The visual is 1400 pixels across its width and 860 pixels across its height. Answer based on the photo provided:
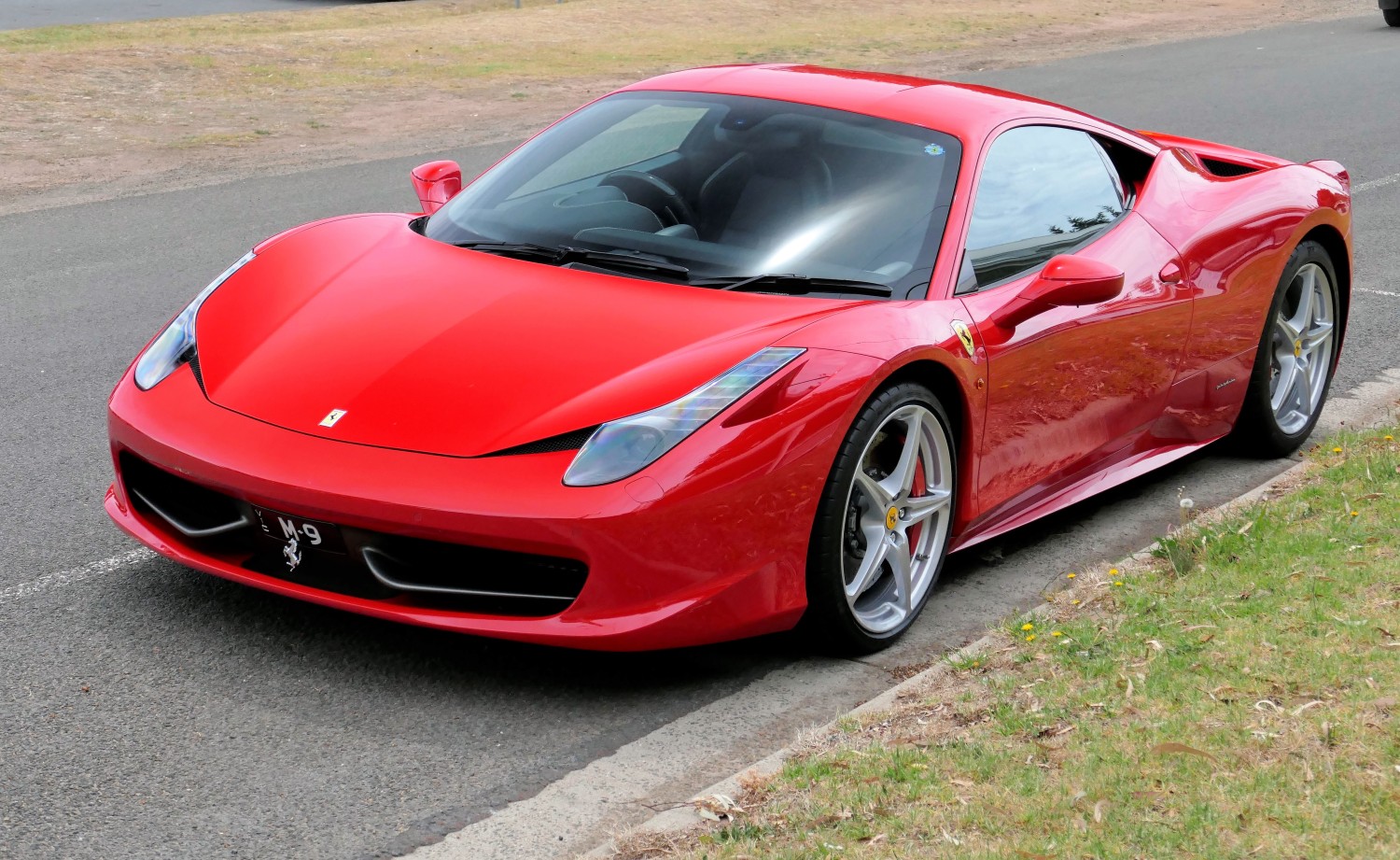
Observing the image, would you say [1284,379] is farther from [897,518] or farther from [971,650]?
[971,650]

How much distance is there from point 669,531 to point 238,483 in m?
1.01

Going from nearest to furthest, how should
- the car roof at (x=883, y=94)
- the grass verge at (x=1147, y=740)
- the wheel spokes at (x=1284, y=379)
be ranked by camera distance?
the grass verge at (x=1147, y=740)
the car roof at (x=883, y=94)
the wheel spokes at (x=1284, y=379)

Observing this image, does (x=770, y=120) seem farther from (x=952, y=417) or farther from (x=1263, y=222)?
(x=1263, y=222)

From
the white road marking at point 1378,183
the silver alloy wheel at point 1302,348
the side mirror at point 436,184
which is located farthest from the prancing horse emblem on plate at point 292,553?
the white road marking at point 1378,183

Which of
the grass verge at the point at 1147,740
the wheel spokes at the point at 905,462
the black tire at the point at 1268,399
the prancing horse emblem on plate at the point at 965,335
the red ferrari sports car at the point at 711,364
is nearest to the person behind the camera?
the grass verge at the point at 1147,740

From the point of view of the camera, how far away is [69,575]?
4453 mm

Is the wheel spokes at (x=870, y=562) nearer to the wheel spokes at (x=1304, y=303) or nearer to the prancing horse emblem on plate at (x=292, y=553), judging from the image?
the prancing horse emblem on plate at (x=292, y=553)

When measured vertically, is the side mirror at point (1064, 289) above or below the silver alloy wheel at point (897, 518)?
above

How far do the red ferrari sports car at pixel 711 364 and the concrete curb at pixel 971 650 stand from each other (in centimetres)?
29

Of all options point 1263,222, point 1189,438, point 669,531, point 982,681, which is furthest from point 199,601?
point 1263,222

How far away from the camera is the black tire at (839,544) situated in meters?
4.01

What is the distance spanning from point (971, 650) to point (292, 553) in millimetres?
1693

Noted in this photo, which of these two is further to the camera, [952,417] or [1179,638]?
[952,417]

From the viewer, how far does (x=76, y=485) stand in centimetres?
516
